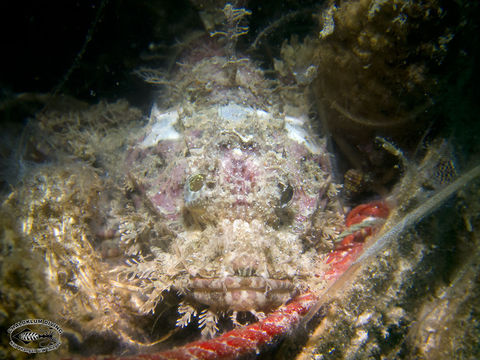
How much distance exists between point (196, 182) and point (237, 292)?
3.87ft

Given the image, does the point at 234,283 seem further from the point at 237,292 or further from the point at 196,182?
the point at 196,182

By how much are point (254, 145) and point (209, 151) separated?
0.51 m

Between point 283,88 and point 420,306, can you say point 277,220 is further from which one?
point 283,88

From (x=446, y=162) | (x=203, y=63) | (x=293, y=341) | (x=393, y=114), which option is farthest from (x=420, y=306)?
(x=203, y=63)

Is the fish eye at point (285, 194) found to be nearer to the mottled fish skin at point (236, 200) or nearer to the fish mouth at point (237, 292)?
the mottled fish skin at point (236, 200)

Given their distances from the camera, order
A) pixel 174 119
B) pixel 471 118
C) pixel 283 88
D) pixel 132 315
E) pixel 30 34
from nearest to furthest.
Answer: pixel 132 315 → pixel 471 118 → pixel 174 119 → pixel 283 88 → pixel 30 34

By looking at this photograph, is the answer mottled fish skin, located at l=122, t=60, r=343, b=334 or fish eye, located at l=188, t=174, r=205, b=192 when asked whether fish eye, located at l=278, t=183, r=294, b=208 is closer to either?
mottled fish skin, located at l=122, t=60, r=343, b=334

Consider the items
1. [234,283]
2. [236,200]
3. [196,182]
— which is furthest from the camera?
[196,182]

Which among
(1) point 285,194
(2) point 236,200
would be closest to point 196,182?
(2) point 236,200

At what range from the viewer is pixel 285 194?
2998 millimetres

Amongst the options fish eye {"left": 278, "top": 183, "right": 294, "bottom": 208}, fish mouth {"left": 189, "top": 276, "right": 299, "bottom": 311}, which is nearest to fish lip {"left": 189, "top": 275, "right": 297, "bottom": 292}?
fish mouth {"left": 189, "top": 276, "right": 299, "bottom": 311}

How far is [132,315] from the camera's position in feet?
9.22

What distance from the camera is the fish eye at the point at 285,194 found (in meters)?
2.95

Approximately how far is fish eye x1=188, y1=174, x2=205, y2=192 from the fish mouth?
922 millimetres
